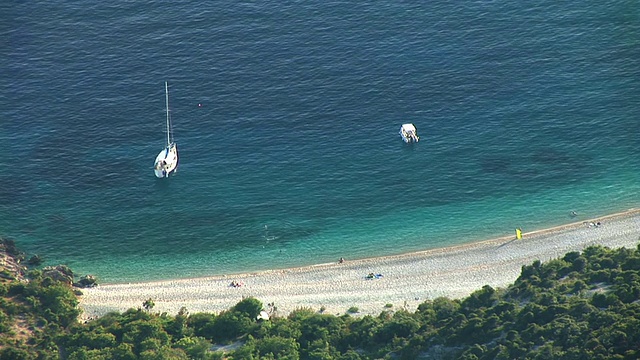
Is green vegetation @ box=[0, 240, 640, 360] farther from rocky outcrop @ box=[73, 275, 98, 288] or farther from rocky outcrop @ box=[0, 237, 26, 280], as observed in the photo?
rocky outcrop @ box=[73, 275, 98, 288]

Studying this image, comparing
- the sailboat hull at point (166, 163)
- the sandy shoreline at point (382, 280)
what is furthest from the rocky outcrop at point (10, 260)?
the sailboat hull at point (166, 163)

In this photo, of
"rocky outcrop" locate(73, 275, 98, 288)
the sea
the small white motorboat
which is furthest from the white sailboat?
the small white motorboat

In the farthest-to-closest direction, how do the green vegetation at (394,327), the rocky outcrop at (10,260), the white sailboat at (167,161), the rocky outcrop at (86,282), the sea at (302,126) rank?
the white sailboat at (167,161), the sea at (302,126), the rocky outcrop at (86,282), the rocky outcrop at (10,260), the green vegetation at (394,327)

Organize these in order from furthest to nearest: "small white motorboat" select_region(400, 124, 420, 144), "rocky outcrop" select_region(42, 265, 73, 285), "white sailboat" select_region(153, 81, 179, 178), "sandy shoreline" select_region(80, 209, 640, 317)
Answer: "small white motorboat" select_region(400, 124, 420, 144) < "white sailboat" select_region(153, 81, 179, 178) < "rocky outcrop" select_region(42, 265, 73, 285) < "sandy shoreline" select_region(80, 209, 640, 317)

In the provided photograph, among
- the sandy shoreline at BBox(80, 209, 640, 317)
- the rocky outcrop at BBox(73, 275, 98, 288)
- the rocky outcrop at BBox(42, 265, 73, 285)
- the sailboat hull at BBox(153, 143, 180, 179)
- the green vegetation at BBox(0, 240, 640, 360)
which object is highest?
the sailboat hull at BBox(153, 143, 180, 179)

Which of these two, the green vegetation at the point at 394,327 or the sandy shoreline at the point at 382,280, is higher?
the sandy shoreline at the point at 382,280

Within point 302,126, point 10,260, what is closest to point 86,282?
point 10,260

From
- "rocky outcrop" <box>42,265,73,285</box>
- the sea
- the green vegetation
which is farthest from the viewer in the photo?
the sea

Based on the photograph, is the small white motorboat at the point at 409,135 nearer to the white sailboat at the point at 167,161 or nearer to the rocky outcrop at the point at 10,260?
the white sailboat at the point at 167,161
